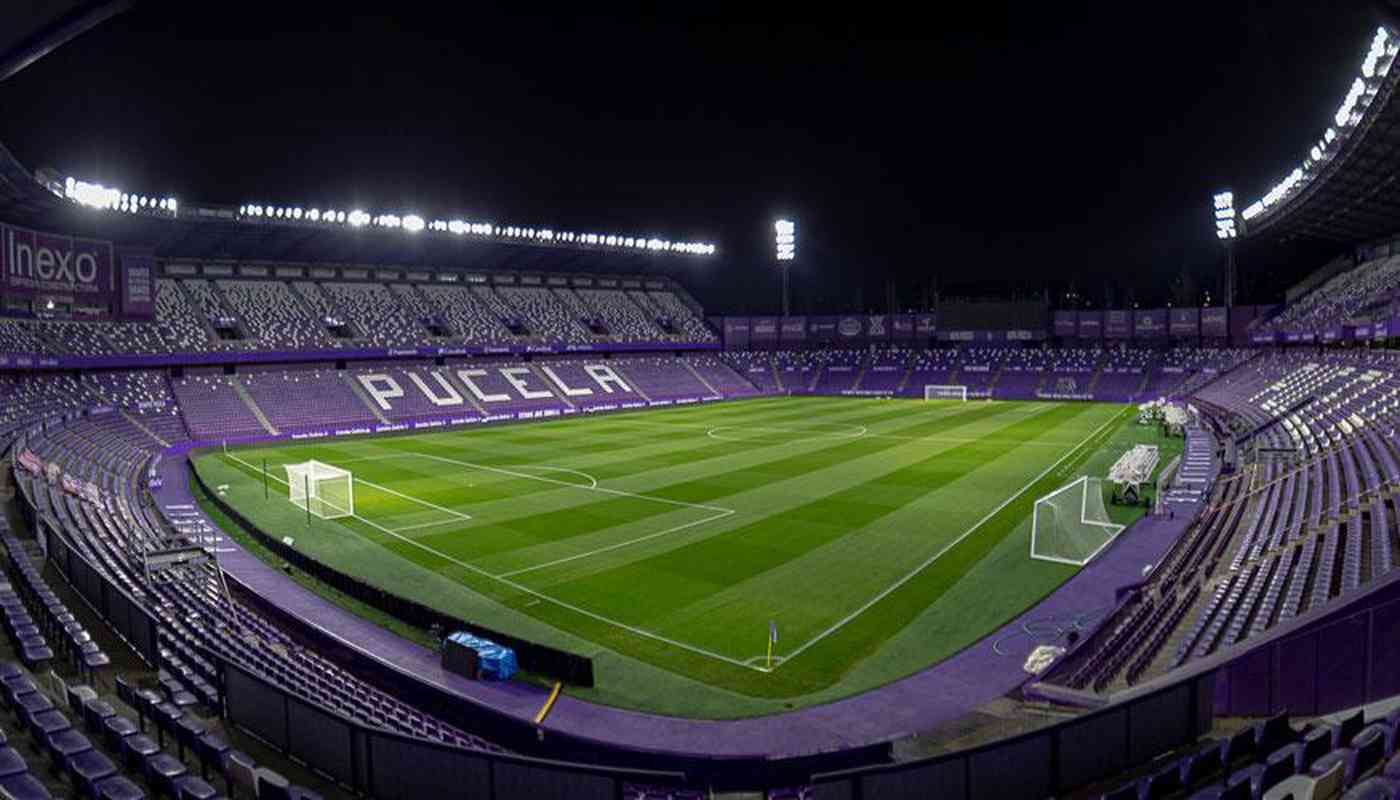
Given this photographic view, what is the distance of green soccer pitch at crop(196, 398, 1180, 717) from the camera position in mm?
17812

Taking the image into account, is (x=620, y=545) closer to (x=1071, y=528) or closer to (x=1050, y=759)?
(x=1071, y=528)

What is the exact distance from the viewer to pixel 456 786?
8.75m

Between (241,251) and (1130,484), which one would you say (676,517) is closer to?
(1130,484)

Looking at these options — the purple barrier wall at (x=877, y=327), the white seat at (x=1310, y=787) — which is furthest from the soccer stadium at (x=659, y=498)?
the purple barrier wall at (x=877, y=327)

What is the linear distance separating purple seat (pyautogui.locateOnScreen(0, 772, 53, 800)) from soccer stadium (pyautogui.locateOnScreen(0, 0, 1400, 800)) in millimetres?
108

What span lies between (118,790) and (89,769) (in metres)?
0.76

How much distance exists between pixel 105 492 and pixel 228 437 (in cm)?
2573

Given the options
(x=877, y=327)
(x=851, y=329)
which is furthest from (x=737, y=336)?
(x=877, y=327)

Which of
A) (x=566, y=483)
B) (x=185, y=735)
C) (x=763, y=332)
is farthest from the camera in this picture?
(x=763, y=332)

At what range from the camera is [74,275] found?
47.6 meters

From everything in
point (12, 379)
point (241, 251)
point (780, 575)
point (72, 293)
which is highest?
point (241, 251)

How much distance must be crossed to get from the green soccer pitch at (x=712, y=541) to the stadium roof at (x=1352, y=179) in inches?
629

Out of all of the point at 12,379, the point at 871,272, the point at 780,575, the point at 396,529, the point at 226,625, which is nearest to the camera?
the point at 226,625

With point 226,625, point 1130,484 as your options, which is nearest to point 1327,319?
point 1130,484
